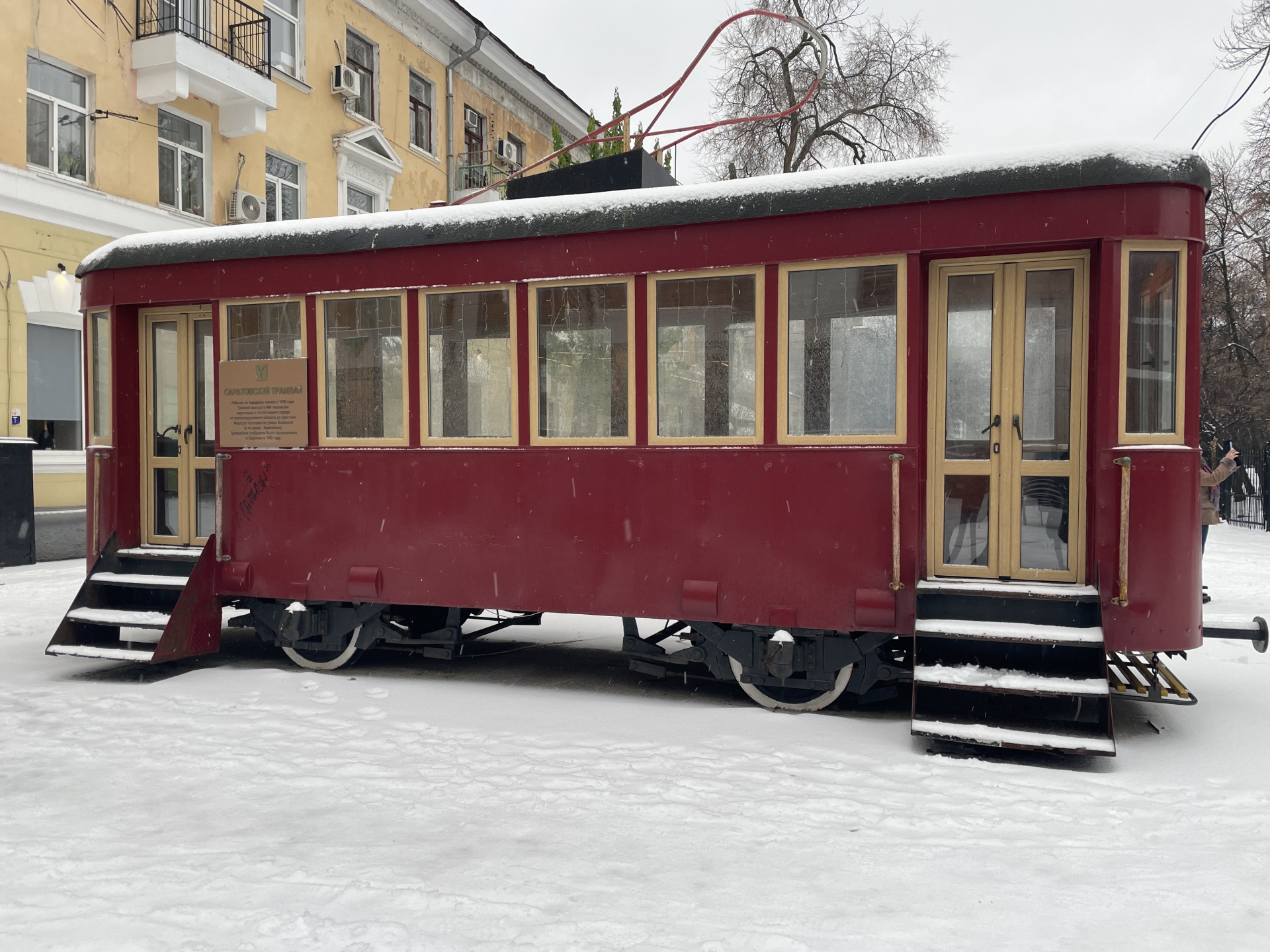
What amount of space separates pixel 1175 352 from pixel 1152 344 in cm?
12

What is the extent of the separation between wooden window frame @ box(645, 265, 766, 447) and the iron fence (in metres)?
18.3

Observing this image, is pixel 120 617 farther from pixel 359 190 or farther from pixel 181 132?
pixel 359 190

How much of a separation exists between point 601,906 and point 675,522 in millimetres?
2783

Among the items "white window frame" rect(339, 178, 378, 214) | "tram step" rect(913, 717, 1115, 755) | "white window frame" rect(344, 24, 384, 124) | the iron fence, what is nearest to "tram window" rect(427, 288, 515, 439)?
"tram step" rect(913, 717, 1115, 755)

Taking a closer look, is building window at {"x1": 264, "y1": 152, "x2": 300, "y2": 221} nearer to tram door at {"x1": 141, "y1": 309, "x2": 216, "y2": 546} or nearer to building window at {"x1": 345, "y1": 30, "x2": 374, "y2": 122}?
building window at {"x1": 345, "y1": 30, "x2": 374, "y2": 122}

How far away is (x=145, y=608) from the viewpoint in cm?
687

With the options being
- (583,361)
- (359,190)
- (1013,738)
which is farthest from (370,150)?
(1013,738)

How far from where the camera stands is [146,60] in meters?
14.4

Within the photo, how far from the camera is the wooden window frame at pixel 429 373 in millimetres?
6016

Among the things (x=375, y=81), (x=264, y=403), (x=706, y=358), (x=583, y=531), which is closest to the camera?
(x=706, y=358)

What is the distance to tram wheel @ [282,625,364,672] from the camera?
6551 mm

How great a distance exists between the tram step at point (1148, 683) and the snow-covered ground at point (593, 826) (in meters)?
0.22

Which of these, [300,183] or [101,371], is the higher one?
[300,183]

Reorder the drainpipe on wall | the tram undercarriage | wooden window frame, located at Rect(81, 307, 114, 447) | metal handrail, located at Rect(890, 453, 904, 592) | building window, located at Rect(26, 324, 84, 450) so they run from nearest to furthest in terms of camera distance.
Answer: metal handrail, located at Rect(890, 453, 904, 592) < the tram undercarriage < wooden window frame, located at Rect(81, 307, 114, 447) < building window, located at Rect(26, 324, 84, 450) < the drainpipe on wall
